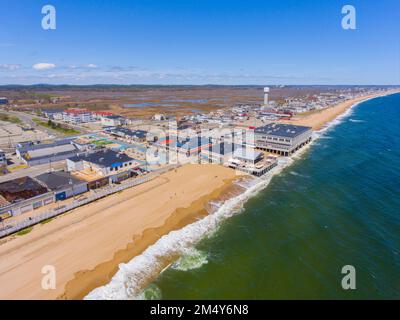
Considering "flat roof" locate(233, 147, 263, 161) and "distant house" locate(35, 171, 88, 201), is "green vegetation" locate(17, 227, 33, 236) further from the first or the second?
"flat roof" locate(233, 147, 263, 161)

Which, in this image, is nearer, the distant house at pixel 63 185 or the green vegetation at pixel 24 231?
the green vegetation at pixel 24 231

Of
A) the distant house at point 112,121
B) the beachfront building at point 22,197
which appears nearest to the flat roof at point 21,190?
the beachfront building at point 22,197

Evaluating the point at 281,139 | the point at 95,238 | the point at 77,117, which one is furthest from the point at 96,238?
the point at 77,117

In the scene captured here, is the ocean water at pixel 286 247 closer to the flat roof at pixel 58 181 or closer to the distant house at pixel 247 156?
the distant house at pixel 247 156

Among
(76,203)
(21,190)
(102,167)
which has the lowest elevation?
(76,203)

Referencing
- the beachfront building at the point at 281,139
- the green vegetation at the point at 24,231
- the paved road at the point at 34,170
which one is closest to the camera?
the green vegetation at the point at 24,231

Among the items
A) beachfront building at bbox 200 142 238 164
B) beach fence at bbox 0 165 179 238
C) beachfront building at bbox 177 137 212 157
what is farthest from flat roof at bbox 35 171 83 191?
beachfront building at bbox 200 142 238 164
